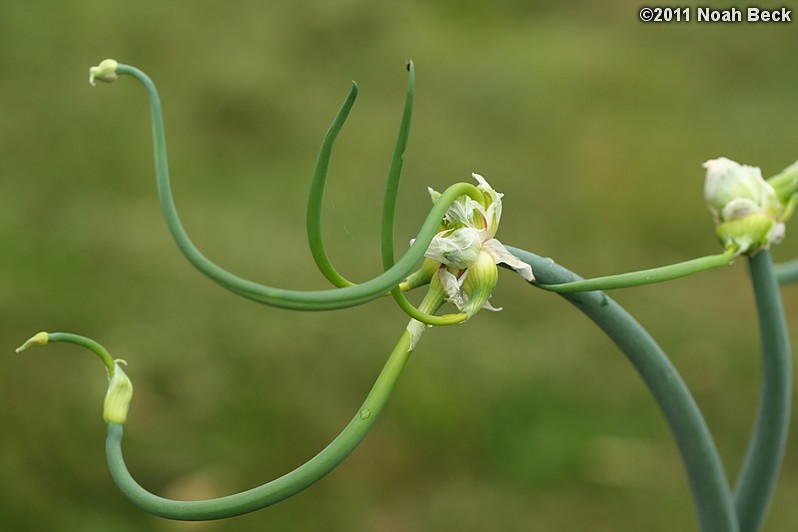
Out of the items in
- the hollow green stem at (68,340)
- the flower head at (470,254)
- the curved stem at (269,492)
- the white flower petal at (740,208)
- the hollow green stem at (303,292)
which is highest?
the white flower petal at (740,208)

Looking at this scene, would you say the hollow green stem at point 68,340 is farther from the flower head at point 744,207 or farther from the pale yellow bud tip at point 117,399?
the flower head at point 744,207

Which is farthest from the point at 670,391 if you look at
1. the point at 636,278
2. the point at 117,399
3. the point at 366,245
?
the point at 366,245

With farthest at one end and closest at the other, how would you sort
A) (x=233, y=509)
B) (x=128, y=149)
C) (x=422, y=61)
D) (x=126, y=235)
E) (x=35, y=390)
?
(x=422, y=61) → (x=128, y=149) → (x=126, y=235) → (x=35, y=390) → (x=233, y=509)

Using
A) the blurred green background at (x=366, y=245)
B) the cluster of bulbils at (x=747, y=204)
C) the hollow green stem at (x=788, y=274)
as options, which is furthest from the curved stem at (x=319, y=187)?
the blurred green background at (x=366, y=245)

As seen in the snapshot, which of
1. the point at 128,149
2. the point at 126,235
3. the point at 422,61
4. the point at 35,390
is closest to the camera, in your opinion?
the point at 35,390

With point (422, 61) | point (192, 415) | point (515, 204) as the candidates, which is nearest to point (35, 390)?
point (192, 415)

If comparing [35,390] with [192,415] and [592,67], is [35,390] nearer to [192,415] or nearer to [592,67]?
[192,415]
